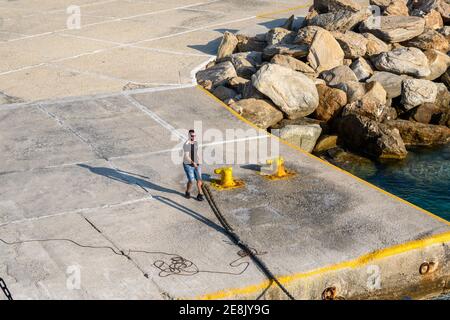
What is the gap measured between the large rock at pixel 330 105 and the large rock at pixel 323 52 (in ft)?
4.17

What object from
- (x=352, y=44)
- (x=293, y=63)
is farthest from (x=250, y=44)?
(x=352, y=44)

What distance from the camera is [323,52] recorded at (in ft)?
72.1

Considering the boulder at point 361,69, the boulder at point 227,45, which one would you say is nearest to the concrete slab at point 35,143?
the boulder at point 227,45

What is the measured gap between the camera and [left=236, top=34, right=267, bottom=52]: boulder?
2412cm

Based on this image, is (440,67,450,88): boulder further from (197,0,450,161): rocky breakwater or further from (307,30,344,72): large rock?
(307,30,344,72): large rock

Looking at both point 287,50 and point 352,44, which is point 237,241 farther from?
point 352,44

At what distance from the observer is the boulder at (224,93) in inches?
821

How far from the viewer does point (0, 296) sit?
11.6 metres

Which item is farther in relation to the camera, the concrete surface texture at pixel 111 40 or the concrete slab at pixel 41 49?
the concrete slab at pixel 41 49

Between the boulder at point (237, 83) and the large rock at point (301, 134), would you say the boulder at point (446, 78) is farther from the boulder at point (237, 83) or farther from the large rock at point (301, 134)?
the boulder at point (237, 83)

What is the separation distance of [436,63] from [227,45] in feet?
19.4

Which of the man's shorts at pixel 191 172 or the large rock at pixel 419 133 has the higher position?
the man's shorts at pixel 191 172

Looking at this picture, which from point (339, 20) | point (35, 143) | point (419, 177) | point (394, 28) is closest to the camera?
point (35, 143)

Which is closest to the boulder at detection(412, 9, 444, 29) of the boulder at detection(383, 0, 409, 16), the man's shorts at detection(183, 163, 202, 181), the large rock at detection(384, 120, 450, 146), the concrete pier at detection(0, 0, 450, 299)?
the boulder at detection(383, 0, 409, 16)
